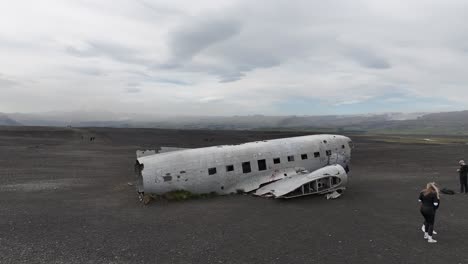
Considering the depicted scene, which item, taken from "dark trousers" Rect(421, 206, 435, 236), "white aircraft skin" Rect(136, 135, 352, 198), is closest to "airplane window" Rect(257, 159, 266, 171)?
"white aircraft skin" Rect(136, 135, 352, 198)

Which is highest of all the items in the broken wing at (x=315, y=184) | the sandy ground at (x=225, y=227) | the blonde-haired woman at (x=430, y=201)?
the blonde-haired woman at (x=430, y=201)

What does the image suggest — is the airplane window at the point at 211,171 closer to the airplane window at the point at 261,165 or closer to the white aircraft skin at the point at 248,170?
the white aircraft skin at the point at 248,170

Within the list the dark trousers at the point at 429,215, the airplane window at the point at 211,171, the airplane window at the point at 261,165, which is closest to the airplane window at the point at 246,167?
the airplane window at the point at 261,165

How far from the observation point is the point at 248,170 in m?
21.9

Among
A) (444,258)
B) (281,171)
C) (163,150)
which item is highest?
(163,150)

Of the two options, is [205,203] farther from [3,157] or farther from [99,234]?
[3,157]

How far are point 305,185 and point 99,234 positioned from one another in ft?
43.6

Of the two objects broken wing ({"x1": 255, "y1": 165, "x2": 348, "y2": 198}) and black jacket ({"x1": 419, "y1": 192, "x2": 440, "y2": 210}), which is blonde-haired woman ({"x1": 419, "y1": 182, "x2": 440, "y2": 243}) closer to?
black jacket ({"x1": 419, "y1": 192, "x2": 440, "y2": 210})

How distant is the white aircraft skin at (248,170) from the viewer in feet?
65.7

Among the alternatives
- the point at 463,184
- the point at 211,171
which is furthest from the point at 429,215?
the point at 211,171

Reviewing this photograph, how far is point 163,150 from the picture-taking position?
79.2 feet

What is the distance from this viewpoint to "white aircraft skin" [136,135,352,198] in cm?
2003

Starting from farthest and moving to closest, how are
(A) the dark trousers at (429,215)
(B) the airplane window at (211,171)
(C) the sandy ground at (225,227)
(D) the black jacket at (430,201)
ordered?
(B) the airplane window at (211,171)
(A) the dark trousers at (429,215)
(C) the sandy ground at (225,227)
(D) the black jacket at (430,201)

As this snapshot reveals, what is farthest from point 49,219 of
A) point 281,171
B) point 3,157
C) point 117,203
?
point 3,157
